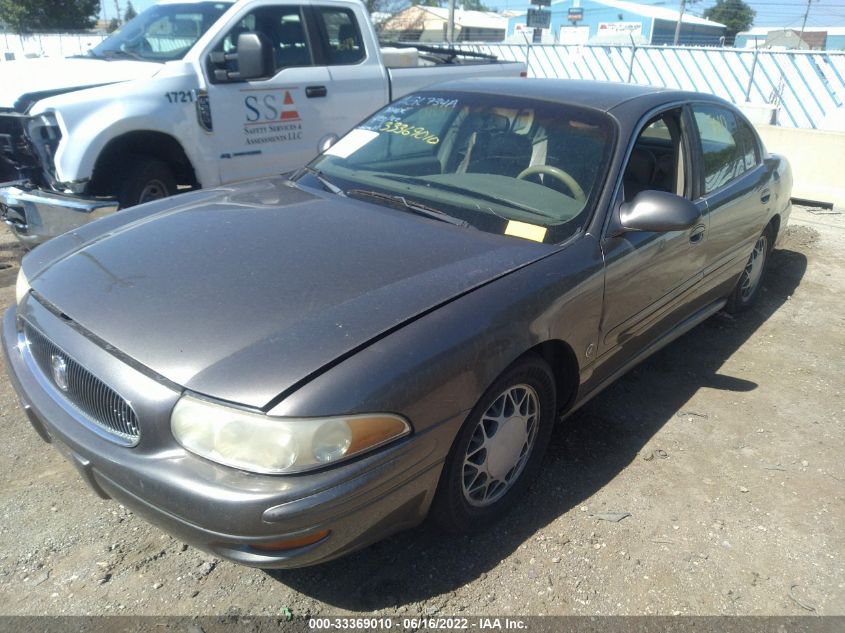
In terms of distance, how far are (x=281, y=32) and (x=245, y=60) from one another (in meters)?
0.81

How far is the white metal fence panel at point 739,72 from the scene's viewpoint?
1484cm

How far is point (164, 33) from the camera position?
5.92 m

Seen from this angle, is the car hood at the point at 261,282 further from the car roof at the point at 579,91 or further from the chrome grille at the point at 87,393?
the car roof at the point at 579,91

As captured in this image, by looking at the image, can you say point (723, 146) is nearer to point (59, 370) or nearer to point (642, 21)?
point (59, 370)

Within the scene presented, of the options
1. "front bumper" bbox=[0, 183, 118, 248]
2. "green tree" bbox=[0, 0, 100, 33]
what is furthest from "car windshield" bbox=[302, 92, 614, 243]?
"green tree" bbox=[0, 0, 100, 33]

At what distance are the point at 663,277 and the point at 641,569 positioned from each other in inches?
57.2

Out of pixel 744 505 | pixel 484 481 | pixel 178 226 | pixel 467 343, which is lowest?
pixel 744 505

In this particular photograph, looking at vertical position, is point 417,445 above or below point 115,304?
below

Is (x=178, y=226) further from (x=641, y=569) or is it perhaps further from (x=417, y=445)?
(x=641, y=569)

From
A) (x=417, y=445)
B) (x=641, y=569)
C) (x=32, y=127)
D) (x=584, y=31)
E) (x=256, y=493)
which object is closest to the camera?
(x=256, y=493)

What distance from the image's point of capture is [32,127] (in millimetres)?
4836

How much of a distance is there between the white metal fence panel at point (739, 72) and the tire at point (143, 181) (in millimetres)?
9325

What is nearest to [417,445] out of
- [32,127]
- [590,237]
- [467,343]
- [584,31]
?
[467,343]

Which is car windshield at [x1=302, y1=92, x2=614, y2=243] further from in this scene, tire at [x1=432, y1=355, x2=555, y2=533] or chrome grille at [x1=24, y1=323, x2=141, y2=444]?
chrome grille at [x1=24, y1=323, x2=141, y2=444]
